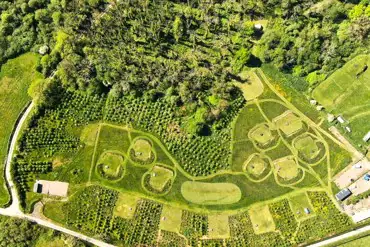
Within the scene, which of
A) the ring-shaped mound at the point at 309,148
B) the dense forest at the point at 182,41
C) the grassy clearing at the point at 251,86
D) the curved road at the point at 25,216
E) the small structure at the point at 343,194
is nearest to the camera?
the curved road at the point at 25,216

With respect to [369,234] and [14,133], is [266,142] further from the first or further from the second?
[14,133]

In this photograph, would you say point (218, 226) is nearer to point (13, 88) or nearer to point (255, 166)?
point (255, 166)

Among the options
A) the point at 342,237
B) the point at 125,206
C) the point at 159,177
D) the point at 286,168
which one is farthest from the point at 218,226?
the point at 342,237

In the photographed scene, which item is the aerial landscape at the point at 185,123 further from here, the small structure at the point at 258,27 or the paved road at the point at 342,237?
the small structure at the point at 258,27

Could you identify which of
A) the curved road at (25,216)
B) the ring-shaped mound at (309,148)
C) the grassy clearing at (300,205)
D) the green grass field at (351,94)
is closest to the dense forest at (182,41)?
the green grass field at (351,94)

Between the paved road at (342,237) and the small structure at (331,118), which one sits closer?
the paved road at (342,237)

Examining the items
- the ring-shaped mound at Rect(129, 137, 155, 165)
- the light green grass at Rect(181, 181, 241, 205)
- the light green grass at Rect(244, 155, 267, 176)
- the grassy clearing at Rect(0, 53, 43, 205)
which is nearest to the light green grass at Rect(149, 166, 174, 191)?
the ring-shaped mound at Rect(129, 137, 155, 165)
